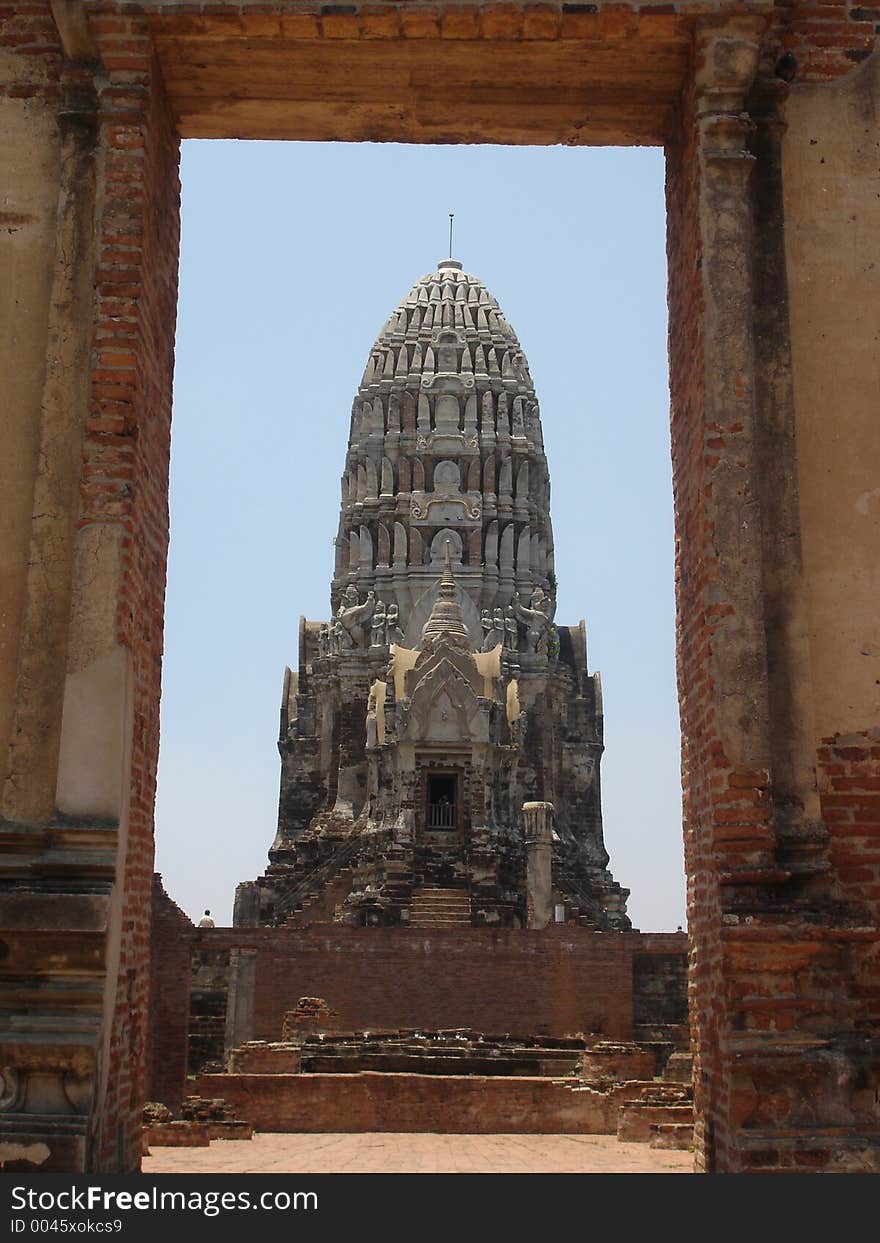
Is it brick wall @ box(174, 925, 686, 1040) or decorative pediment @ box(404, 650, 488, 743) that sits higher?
decorative pediment @ box(404, 650, 488, 743)

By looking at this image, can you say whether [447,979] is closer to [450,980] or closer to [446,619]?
[450,980]

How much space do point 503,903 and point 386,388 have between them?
22842 mm

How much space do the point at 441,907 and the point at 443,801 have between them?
509cm

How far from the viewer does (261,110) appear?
8992 mm

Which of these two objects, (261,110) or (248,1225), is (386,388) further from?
(248,1225)

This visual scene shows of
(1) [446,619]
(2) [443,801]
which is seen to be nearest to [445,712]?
(2) [443,801]

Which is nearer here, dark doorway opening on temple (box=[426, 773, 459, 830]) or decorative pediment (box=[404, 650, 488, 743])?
dark doorway opening on temple (box=[426, 773, 459, 830])

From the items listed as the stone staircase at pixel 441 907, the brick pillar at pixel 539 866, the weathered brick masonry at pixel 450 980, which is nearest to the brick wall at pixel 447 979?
the weathered brick masonry at pixel 450 980

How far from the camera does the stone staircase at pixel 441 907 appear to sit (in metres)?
38.1

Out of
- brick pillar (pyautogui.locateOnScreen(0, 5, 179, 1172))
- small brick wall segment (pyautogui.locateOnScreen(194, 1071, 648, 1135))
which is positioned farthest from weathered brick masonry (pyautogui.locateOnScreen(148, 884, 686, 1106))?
brick pillar (pyautogui.locateOnScreen(0, 5, 179, 1172))

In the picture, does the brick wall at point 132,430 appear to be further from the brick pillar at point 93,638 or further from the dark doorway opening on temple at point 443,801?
the dark doorway opening on temple at point 443,801

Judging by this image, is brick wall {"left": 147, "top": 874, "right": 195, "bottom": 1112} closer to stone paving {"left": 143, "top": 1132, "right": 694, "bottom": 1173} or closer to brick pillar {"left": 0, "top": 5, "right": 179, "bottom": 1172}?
stone paving {"left": 143, "top": 1132, "right": 694, "bottom": 1173}

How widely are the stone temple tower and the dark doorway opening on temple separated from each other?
0.07 metres

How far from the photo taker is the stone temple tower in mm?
40969
